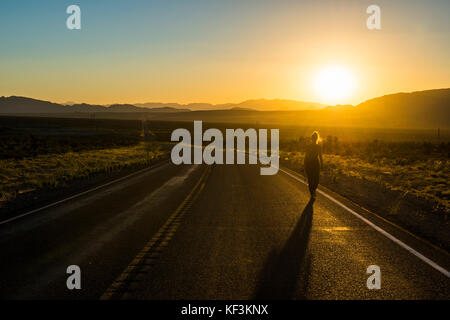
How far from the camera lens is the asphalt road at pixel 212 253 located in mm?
5301

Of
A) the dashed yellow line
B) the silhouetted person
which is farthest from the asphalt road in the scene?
the silhouetted person

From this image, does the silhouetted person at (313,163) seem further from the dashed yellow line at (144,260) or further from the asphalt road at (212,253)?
the dashed yellow line at (144,260)

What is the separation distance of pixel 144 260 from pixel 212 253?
3.82 feet

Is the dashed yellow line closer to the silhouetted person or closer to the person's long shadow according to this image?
the person's long shadow

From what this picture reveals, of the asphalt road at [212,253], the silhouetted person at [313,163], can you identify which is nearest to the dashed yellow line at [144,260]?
the asphalt road at [212,253]

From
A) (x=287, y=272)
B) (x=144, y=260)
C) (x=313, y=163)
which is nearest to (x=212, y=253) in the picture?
(x=144, y=260)

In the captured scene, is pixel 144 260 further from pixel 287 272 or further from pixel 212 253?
pixel 287 272

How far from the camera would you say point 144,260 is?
656 cm

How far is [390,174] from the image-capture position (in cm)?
2327

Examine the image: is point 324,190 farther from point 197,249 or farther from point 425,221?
point 197,249

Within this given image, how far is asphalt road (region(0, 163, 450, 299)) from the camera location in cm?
530
